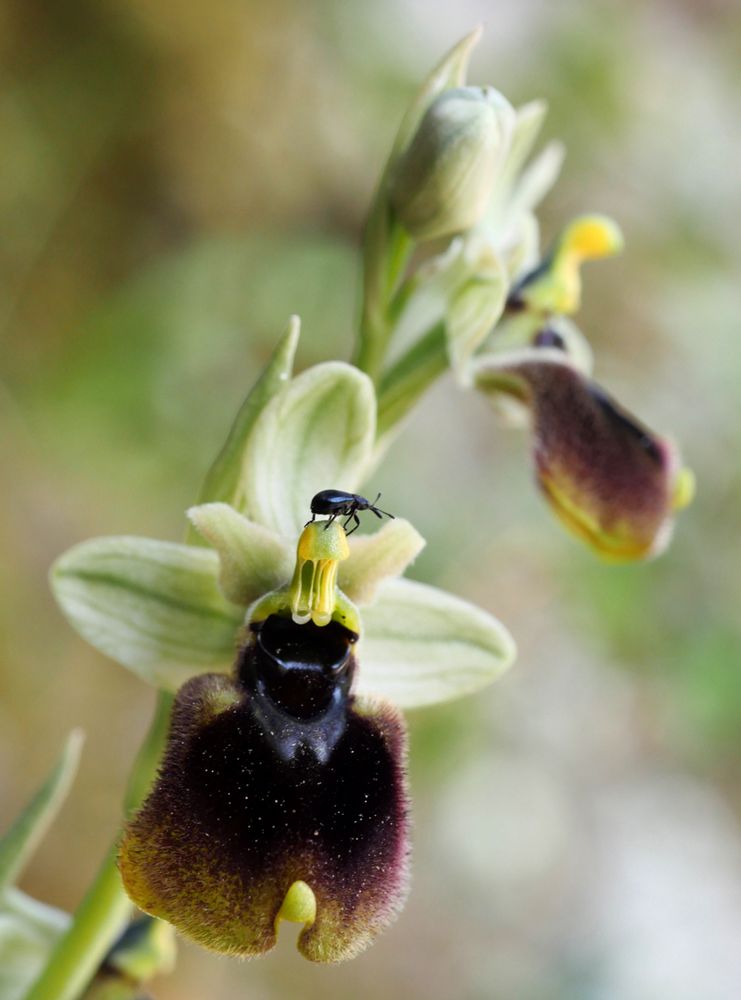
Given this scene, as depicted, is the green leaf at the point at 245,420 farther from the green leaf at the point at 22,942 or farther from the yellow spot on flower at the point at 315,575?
the green leaf at the point at 22,942

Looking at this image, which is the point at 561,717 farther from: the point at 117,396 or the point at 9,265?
the point at 9,265

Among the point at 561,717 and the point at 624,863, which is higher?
the point at 561,717

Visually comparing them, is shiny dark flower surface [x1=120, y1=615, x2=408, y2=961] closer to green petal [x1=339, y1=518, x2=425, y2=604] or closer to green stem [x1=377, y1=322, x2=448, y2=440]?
green petal [x1=339, y1=518, x2=425, y2=604]

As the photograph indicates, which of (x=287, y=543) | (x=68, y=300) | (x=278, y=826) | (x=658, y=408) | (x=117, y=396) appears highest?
(x=287, y=543)

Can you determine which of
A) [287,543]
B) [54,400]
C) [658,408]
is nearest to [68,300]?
[54,400]

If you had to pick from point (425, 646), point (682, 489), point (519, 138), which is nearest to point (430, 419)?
point (519, 138)

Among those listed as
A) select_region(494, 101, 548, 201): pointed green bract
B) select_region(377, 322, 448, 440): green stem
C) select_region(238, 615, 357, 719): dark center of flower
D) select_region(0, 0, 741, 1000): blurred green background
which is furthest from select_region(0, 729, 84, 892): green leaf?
select_region(0, 0, 741, 1000): blurred green background

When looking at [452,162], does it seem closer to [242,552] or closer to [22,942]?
[242,552]
